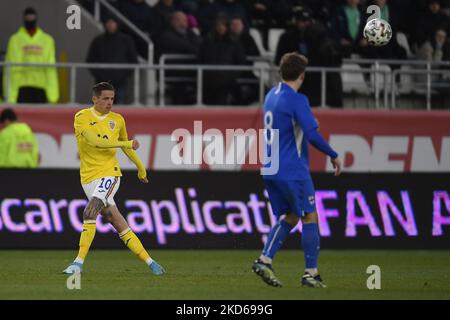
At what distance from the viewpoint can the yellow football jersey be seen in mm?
14898

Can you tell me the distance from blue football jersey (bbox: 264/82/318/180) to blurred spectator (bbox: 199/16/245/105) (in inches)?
407

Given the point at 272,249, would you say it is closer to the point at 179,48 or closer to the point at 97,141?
the point at 97,141

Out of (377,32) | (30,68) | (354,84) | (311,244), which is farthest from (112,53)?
(311,244)

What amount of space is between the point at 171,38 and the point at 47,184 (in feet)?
15.7

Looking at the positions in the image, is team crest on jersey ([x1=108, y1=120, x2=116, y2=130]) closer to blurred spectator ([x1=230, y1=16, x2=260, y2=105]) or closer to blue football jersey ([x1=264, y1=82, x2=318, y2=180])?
blue football jersey ([x1=264, y1=82, x2=318, y2=180])

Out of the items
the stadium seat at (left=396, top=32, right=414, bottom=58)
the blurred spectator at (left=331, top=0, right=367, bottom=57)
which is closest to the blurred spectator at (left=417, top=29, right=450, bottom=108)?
the stadium seat at (left=396, top=32, right=414, bottom=58)

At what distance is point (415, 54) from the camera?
2608cm

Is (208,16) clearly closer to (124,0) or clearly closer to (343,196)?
(124,0)

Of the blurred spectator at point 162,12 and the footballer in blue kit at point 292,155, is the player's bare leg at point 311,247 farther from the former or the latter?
the blurred spectator at point 162,12

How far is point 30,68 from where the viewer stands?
23156 millimetres

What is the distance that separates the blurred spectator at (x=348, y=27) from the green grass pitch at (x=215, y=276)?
18.2 ft

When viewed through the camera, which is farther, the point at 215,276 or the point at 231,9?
the point at 231,9

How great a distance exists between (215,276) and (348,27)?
10623 mm

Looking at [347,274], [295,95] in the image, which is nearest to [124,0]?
[347,274]
